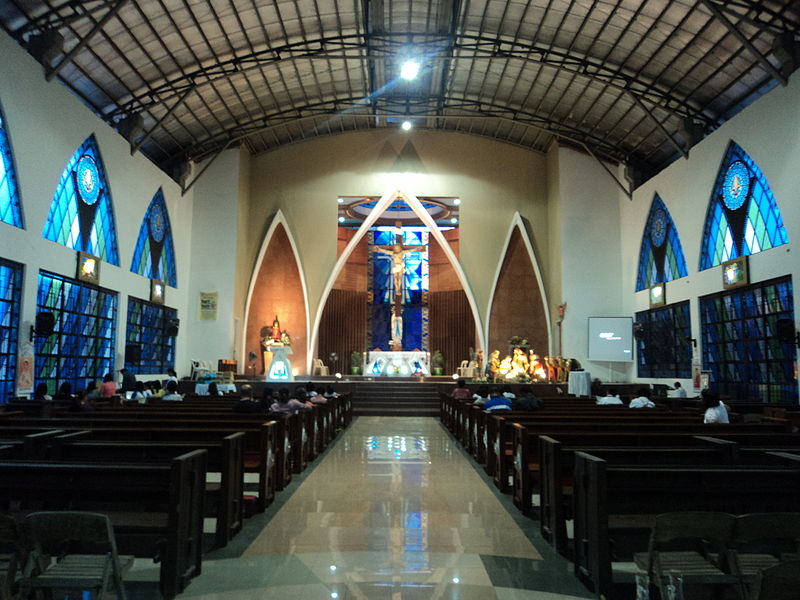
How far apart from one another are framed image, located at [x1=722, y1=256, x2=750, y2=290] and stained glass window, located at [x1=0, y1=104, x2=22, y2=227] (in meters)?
12.9

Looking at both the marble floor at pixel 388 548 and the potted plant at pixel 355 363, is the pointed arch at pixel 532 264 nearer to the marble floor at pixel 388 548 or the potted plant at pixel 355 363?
the potted plant at pixel 355 363

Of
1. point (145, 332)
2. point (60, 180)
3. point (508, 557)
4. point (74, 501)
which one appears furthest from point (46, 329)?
point (508, 557)

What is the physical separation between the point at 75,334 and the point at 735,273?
12.9 m

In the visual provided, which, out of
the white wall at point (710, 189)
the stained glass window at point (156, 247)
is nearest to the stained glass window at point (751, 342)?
the white wall at point (710, 189)

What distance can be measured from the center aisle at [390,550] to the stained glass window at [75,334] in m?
7.79

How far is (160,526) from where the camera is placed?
312cm

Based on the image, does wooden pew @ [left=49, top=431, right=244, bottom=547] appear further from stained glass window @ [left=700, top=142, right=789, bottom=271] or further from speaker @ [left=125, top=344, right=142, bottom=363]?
A: stained glass window @ [left=700, top=142, right=789, bottom=271]

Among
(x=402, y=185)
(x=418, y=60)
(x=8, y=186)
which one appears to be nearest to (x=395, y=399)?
(x=402, y=185)

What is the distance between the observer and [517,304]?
837 inches

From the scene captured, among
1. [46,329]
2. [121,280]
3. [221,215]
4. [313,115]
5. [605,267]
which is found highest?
[313,115]

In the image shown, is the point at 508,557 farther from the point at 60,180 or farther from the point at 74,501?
the point at 60,180

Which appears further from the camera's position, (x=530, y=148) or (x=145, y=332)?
(x=530, y=148)

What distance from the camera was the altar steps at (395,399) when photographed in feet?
48.9

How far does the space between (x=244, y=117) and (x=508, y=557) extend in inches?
664
